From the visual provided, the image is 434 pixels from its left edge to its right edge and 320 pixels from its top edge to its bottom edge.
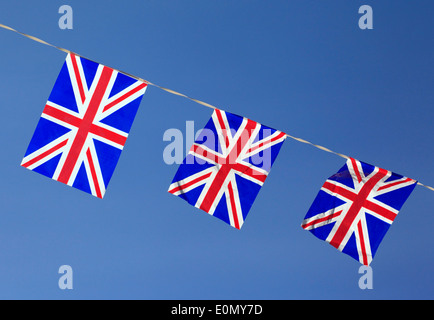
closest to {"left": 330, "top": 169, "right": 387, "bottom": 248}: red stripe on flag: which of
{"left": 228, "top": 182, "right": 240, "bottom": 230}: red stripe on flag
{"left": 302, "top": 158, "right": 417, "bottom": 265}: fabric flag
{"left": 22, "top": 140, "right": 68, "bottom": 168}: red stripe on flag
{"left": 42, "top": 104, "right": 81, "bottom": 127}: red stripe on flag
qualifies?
{"left": 302, "top": 158, "right": 417, "bottom": 265}: fabric flag

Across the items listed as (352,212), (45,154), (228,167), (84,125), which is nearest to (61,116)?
(84,125)

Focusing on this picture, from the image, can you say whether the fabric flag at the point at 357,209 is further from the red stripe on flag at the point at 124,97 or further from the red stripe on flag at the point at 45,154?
the red stripe on flag at the point at 45,154

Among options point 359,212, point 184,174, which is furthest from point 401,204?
point 184,174

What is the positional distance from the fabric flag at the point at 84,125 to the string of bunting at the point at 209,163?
20 millimetres

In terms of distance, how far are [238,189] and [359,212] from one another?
303 centimetres

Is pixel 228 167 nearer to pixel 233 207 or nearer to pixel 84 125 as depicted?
pixel 233 207

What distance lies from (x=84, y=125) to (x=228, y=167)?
3.36 meters

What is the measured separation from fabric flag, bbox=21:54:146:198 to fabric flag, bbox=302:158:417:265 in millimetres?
5102

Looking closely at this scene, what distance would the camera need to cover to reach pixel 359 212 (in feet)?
50.6

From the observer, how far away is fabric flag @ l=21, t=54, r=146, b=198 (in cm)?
1321

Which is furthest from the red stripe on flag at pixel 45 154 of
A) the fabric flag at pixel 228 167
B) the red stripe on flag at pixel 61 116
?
the fabric flag at pixel 228 167

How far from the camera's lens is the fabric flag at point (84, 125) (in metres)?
13.2
